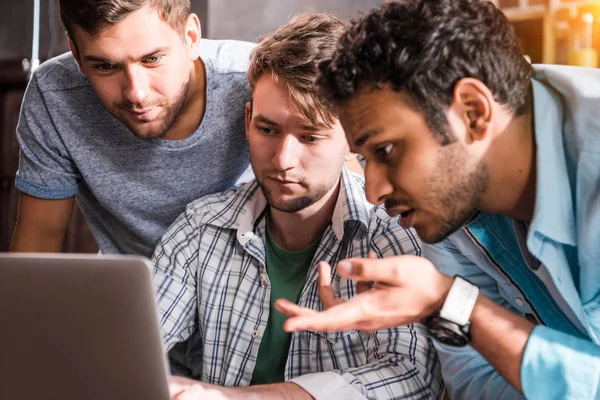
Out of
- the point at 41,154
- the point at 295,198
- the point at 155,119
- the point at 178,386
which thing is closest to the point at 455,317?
the point at 178,386

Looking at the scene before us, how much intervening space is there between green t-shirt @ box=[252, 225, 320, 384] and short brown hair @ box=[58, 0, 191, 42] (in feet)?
1.97

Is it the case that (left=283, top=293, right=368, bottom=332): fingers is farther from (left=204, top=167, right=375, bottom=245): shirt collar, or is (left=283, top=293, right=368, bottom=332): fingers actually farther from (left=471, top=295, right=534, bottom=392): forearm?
(left=204, top=167, right=375, bottom=245): shirt collar

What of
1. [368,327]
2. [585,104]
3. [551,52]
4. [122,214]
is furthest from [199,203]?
[551,52]

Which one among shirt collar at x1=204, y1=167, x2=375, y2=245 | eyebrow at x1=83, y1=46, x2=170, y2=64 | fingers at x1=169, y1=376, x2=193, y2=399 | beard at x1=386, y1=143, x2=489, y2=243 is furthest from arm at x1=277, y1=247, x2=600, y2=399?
eyebrow at x1=83, y1=46, x2=170, y2=64

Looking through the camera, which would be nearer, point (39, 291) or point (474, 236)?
point (39, 291)

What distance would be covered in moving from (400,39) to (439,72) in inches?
3.1

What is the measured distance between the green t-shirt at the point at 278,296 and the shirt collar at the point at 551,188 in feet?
2.10

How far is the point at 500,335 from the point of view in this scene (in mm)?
1004

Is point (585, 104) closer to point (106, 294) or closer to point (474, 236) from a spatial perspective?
point (474, 236)

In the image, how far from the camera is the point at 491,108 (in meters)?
1.05

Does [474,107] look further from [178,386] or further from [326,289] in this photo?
[178,386]

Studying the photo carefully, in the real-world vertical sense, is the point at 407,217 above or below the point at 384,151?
below

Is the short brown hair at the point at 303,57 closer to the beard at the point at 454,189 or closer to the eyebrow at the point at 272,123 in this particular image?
the eyebrow at the point at 272,123

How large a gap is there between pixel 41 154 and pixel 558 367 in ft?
4.62
